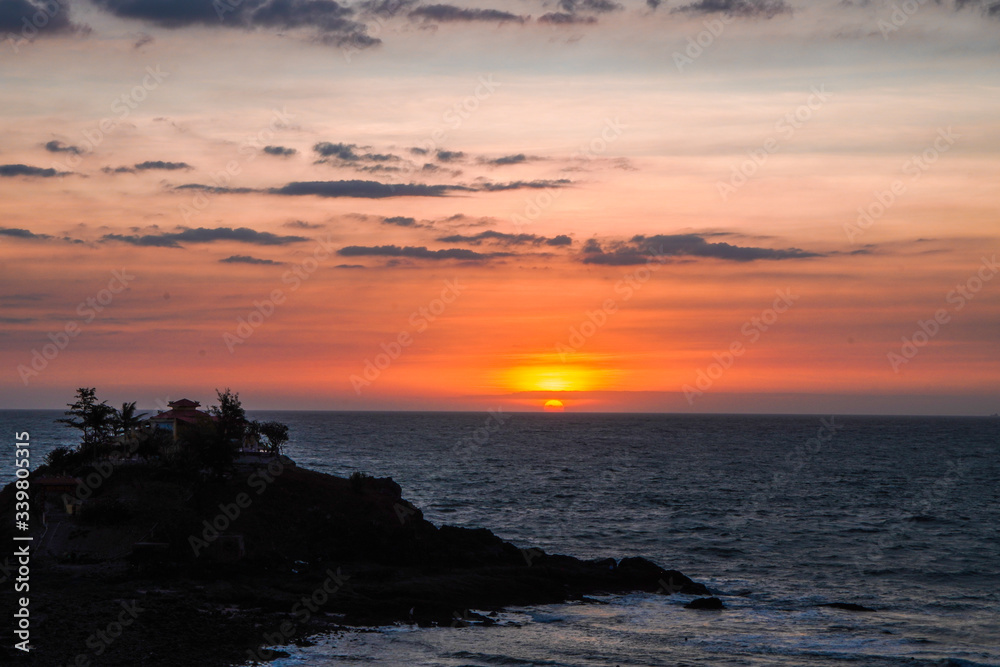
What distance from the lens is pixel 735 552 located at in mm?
55781

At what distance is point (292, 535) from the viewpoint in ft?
139

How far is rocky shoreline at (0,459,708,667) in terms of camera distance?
30.8 m

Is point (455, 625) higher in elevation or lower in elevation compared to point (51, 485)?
lower

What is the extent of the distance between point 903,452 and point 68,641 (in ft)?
515

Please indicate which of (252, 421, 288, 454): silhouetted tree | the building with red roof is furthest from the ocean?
the building with red roof

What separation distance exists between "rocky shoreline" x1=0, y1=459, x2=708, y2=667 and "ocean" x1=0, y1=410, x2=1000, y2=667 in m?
1.91

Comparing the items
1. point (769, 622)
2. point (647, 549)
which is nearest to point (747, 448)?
point (647, 549)

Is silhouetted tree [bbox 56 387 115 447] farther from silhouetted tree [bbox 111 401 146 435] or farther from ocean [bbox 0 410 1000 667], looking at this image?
ocean [bbox 0 410 1000 667]

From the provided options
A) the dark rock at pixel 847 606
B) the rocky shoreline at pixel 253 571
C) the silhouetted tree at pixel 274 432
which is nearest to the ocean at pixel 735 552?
A: the dark rock at pixel 847 606

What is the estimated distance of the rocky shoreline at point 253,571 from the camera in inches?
1211

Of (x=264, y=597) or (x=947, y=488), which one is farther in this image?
(x=947, y=488)

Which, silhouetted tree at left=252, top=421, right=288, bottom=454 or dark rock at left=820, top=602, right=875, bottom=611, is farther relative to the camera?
silhouetted tree at left=252, top=421, right=288, bottom=454

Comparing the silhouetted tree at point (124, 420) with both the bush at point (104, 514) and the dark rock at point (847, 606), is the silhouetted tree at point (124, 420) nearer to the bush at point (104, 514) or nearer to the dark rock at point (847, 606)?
the bush at point (104, 514)

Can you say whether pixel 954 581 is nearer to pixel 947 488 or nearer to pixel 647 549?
pixel 647 549
